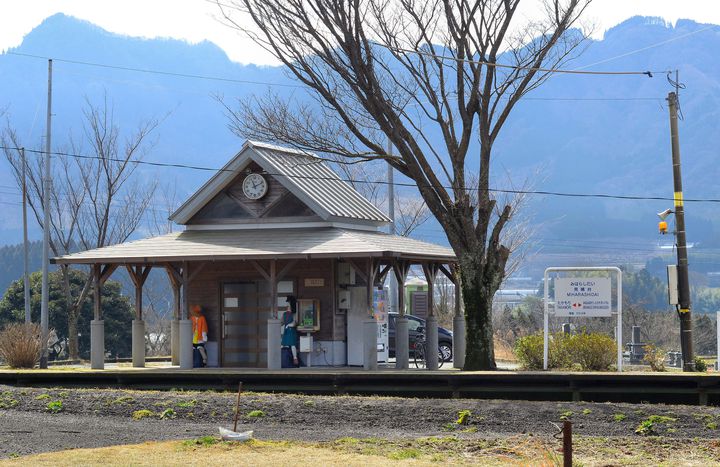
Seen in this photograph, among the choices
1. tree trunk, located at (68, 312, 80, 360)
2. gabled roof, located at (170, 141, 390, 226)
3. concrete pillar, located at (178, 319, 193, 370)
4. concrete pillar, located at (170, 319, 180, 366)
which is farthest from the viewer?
tree trunk, located at (68, 312, 80, 360)

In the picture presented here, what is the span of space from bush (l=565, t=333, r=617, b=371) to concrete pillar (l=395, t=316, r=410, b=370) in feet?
15.7

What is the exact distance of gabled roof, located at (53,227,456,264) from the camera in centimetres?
2788

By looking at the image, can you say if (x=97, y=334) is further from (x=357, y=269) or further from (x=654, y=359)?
(x=654, y=359)

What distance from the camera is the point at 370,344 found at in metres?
27.6

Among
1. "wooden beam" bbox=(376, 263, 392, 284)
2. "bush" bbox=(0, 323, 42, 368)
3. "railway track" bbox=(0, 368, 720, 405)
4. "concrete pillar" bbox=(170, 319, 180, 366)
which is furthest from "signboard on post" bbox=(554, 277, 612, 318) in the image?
"bush" bbox=(0, 323, 42, 368)

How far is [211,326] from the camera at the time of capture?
31.6 meters

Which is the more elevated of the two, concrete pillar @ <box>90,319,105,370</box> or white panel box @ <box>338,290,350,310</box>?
white panel box @ <box>338,290,350,310</box>

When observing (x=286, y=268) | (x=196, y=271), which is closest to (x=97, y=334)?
(x=196, y=271)

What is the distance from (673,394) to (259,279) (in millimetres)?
13280

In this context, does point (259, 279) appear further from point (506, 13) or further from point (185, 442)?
point (185, 442)

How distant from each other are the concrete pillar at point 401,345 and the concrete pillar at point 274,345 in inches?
125

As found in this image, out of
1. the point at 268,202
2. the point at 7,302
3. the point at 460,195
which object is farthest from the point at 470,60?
the point at 7,302

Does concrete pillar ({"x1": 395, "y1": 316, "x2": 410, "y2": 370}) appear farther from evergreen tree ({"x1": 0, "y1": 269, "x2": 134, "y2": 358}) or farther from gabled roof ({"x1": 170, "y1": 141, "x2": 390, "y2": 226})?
evergreen tree ({"x1": 0, "y1": 269, "x2": 134, "y2": 358})

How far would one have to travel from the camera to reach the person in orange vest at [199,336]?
3092 cm
